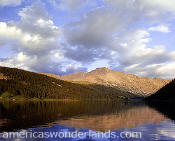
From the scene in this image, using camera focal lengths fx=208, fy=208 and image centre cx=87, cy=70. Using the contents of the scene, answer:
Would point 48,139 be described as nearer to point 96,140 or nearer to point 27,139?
point 27,139

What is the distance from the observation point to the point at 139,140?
39.1 metres

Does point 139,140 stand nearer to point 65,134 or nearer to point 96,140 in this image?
point 96,140

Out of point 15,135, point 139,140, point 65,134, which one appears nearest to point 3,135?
point 15,135

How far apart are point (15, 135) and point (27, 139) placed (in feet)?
13.8

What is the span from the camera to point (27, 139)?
38.5 meters

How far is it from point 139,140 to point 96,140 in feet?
26.5

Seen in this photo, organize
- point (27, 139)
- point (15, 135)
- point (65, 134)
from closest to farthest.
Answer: point (27, 139), point (15, 135), point (65, 134)

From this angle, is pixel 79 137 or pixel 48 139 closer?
pixel 48 139

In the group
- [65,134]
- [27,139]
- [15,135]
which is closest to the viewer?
[27,139]

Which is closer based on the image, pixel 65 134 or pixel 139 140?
pixel 139 140

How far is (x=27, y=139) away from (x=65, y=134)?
8.66 meters

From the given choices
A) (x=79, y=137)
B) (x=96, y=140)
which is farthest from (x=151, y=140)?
(x=79, y=137)

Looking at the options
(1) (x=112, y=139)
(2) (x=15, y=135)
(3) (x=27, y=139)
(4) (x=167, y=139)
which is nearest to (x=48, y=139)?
(3) (x=27, y=139)

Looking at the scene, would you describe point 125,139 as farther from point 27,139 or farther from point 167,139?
point 27,139
